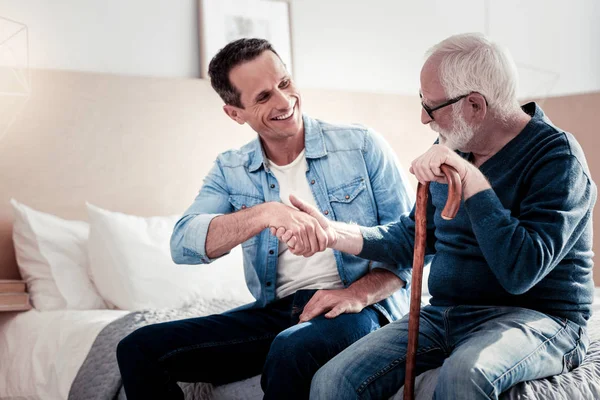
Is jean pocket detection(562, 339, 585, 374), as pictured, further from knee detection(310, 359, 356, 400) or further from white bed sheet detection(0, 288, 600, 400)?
white bed sheet detection(0, 288, 600, 400)

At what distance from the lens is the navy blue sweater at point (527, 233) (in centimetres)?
149

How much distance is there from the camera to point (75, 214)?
312 centimetres

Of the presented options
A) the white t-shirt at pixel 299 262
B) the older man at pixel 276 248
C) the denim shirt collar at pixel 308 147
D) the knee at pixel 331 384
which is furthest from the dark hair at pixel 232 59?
the knee at pixel 331 384

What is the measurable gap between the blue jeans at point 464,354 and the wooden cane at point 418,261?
0.07 metres

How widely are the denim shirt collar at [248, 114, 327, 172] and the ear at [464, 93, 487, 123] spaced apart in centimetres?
57

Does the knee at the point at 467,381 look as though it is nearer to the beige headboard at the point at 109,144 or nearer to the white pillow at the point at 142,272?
the white pillow at the point at 142,272

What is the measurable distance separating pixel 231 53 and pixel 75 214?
123cm

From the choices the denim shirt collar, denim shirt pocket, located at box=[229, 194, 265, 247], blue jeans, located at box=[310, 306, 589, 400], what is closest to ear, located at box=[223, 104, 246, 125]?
the denim shirt collar

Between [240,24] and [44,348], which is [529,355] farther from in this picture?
[240,24]

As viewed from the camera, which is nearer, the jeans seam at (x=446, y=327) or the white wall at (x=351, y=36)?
the jeans seam at (x=446, y=327)

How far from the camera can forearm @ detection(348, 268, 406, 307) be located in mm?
1962

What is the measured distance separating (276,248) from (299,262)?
0.08 m

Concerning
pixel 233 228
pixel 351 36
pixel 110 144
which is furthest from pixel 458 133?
pixel 351 36

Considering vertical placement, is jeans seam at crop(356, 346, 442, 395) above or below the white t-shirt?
below
